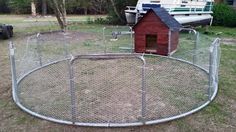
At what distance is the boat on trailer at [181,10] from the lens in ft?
42.1

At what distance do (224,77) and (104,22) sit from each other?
12.2 m

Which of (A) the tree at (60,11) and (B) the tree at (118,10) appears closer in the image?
(A) the tree at (60,11)

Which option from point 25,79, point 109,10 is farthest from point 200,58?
point 109,10

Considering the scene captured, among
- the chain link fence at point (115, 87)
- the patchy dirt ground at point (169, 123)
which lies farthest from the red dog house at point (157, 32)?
the patchy dirt ground at point (169, 123)

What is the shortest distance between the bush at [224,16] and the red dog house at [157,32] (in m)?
9.00

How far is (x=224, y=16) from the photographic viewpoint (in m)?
16.6

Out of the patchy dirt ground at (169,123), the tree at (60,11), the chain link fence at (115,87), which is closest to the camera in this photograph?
the patchy dirt ground at (169,123)

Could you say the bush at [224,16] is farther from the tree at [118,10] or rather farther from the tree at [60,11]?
the tree at [60,11]

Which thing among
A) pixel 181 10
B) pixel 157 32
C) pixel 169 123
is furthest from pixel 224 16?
pixel 169 123

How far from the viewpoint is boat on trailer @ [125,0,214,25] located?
1282 cm

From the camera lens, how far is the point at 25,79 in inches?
246

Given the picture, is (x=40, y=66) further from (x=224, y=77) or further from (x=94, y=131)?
(x=224, y=77)

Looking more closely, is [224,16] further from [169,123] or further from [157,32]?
[169,123]

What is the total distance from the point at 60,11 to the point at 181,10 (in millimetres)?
5453
